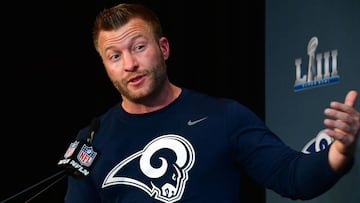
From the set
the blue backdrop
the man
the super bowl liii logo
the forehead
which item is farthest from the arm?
the super bowl liii logo

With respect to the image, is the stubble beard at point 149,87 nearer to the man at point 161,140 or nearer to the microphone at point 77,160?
the man at point 161,140

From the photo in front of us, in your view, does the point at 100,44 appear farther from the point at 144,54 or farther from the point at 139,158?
the point at 139,158

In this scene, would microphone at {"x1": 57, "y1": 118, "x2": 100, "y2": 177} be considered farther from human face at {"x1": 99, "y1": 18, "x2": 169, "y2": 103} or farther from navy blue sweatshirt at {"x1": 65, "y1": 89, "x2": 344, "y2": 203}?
human face at {"x1": 99, "y1": 18, "x2": 169, "y2": 103}

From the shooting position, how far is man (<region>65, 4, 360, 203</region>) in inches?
77.2

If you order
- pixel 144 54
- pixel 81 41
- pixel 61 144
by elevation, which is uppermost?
pixel 144 54

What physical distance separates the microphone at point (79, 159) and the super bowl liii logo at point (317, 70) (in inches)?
42.3

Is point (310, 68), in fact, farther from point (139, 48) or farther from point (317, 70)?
point (139, 48)

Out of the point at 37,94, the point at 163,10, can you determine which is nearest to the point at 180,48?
the point at 163,10

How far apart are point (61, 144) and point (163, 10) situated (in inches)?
35.0

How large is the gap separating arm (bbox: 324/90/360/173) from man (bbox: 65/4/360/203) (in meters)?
0.20

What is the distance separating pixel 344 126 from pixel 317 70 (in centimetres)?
125

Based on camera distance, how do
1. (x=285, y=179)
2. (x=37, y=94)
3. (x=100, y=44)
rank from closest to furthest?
1. (x=285, y=179)
2. (x=100, y=44)
3. (x=37, y=94)

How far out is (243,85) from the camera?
336cm

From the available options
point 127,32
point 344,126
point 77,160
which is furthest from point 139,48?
point 344,126
